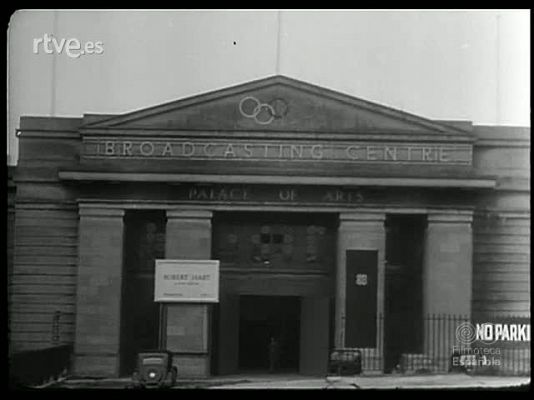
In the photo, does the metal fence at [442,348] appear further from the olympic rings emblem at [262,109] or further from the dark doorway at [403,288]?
the olympic rings emblem at [262,109]

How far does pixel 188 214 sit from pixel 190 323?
73 centimetres

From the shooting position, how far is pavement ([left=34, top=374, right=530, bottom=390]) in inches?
355

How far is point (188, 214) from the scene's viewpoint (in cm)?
928

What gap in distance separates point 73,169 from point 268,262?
4.73 ft

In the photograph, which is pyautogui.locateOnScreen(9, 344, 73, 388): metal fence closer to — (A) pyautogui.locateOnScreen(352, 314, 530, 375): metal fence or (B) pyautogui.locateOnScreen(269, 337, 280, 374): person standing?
(B) pyautogui.locateOnScreen(269, 337, 280, 374): person standing

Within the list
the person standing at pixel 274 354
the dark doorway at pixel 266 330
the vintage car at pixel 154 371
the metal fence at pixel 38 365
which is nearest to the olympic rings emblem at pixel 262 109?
the dark doorway at pixel 266 330

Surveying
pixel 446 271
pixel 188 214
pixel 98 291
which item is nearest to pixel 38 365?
pixel 98 291

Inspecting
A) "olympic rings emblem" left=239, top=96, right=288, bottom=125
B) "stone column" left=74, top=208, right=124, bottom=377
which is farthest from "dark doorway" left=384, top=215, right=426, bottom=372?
"stone column" left=74, top=208, right=124, bottom=377

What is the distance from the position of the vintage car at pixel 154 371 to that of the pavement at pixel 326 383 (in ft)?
0.23

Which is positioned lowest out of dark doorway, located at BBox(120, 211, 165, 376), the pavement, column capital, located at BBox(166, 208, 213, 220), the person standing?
the pavement

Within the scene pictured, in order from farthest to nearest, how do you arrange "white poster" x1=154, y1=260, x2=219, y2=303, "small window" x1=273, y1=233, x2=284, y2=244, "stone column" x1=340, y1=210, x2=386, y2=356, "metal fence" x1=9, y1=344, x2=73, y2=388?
"small window" x1=273, y1=233, x2=284, y2=244
"stone column" x1=340, y1=210, x2=386, y2=356
"white poster" x1=154, y1=260, x2=219, y2=303
"metal fence" x1=9, y1=344, x2=73, y2=388

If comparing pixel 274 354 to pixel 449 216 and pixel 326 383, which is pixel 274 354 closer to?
pixel 326 383

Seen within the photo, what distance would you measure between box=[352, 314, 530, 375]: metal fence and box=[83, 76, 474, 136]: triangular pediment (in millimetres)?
1259

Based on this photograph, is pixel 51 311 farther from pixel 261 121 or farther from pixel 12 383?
pixel 261 121
